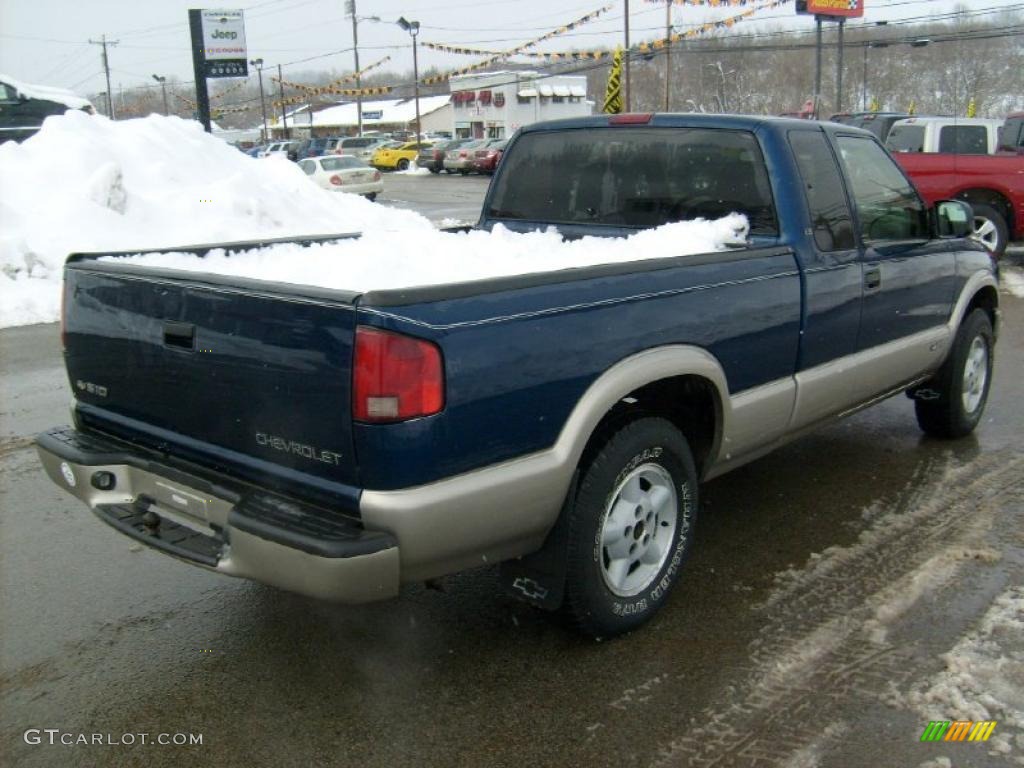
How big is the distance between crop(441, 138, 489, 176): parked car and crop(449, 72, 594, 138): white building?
31879mm

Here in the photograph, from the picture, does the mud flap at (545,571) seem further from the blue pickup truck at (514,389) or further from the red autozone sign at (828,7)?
the red autozone sign at (828,7)

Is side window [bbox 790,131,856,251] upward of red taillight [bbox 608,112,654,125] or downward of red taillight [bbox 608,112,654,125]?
downward

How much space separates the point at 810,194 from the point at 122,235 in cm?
1070

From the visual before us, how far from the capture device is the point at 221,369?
9.36 ft

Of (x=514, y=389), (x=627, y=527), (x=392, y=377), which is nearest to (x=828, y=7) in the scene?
(x=627, y=527)

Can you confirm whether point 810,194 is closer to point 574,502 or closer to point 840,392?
point 840,392

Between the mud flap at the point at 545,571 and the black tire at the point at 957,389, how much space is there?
10.9 ft

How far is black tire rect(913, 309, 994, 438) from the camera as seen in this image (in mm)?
5449

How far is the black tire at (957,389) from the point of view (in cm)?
545

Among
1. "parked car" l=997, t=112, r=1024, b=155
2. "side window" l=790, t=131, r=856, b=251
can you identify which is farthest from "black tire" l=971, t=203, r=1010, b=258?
"side window" l=790, t=131, r=856, b=251

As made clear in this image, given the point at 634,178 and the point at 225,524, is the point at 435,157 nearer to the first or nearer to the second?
the point at 634,178

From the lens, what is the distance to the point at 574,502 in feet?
10.1

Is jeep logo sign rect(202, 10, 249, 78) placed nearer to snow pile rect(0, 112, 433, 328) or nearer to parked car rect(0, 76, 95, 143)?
parked car rect(0, 76, 95, 143)

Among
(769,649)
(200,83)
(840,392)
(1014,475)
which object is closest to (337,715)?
(769,649)
